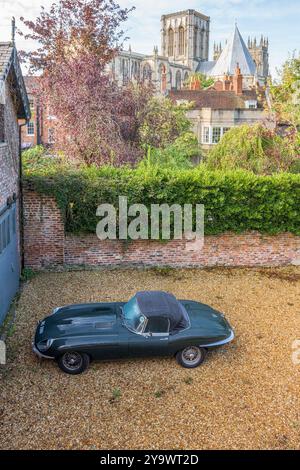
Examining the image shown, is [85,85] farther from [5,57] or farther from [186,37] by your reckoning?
[186,37]

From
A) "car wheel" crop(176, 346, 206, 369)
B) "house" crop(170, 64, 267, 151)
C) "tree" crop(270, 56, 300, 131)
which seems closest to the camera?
"car wheel" crop(176, 346, 206, 369)

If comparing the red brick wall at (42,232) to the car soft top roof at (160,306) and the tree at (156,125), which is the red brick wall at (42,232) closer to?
the car soft top roof at (160,306)

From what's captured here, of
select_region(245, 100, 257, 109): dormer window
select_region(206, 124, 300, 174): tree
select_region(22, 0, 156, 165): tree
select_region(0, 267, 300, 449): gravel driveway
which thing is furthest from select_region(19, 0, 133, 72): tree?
select_region(245, 100, 257, 109): dormer window

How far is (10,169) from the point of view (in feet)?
37.4

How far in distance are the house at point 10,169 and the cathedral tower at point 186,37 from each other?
88.4 m

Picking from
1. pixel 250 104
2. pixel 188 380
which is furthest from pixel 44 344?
pixel 250 104

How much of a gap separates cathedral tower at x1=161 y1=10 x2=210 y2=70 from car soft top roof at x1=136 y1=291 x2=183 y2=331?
306 ft

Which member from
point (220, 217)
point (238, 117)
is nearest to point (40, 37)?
point (220, 217)

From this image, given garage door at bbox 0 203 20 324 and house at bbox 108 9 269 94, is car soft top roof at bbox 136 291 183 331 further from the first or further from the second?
house at bbox 108 9 269 94

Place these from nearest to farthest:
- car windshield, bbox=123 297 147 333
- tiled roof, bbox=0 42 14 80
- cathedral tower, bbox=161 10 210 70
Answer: car windshield, bbox=123 297 147 333, tiled roof, bbox=0 42 14 80, cathedral tower, bbox=161 10 210 70

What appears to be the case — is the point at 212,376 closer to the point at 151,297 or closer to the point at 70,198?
the point at 151,297

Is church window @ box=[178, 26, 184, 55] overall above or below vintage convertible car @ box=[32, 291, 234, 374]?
above

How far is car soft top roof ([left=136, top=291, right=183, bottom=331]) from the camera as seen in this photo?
790 cm

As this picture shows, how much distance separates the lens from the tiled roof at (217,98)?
127 feet
